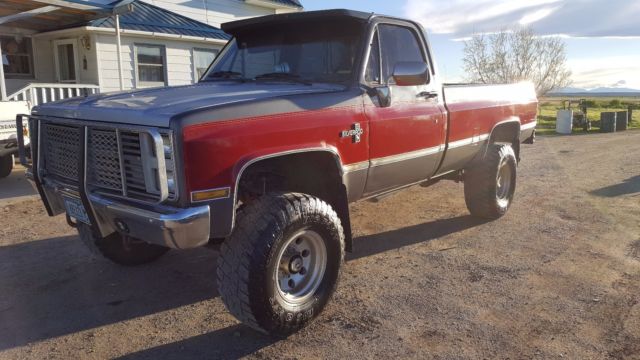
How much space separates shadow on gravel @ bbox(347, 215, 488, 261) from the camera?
5.15 m

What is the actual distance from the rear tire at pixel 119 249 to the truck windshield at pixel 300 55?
162 centimetres

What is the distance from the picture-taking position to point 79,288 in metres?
4.23

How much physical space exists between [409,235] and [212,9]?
1369 centimetres

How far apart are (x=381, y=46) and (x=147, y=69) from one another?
38.2ft

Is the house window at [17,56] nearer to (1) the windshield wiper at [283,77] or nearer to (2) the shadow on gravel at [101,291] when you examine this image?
(2) the shadow on gravel at [101,291]

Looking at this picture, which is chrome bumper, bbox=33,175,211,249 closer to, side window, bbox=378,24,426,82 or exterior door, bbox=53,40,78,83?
side window, bbox=378,24,426,82

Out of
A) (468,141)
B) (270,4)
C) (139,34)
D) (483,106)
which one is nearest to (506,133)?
(483,106)

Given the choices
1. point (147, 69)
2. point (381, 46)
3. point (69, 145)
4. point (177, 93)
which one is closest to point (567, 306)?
point (381, 46)

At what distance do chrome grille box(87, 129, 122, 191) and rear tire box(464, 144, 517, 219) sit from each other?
3997 mm

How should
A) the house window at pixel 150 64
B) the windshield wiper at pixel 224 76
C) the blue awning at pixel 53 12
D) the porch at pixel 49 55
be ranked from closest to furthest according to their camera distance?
the windshield wiper at pixel 224 76 < the blue awning at pixel 53 12 < the porch at pixel 49 55 < the house window at pixel 150 64

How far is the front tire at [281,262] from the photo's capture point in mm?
3135

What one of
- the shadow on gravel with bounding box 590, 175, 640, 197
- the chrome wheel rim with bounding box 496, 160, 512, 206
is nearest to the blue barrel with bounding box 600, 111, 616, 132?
the shadow on gravel with bounding box 590, 175, 640, 197

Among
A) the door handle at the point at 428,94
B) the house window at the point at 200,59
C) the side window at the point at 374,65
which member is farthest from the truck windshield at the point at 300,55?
the house window at the point at 200,59

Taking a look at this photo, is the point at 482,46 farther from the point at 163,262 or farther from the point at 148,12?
the point at 163,262
